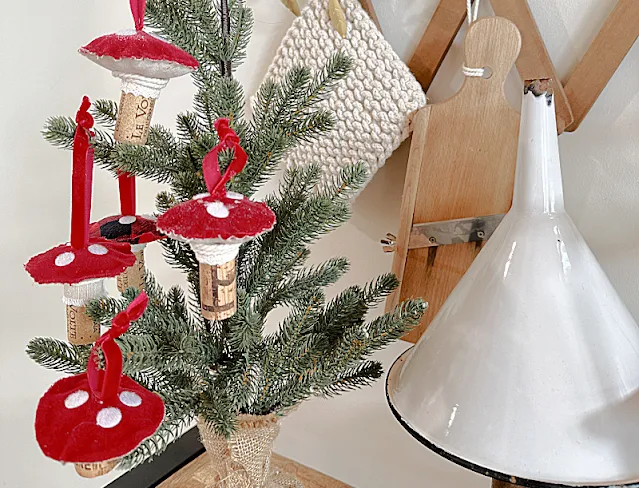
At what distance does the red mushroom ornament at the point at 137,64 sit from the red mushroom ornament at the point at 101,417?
0.16 m

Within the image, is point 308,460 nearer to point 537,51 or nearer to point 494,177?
point 494,177

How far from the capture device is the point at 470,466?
469 mm

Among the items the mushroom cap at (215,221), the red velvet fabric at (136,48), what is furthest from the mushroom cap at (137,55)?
the mushroom cap at (215,221)

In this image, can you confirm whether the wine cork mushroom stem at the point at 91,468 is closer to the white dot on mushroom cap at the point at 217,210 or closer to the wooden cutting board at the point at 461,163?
the white dot on mushroom cap at the point at 217,210

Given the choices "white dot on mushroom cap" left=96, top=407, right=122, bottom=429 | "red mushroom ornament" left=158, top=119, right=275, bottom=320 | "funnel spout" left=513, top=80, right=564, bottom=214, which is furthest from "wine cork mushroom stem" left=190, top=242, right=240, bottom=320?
"funnel spout" left=513, top=80, right=564, bottom=214

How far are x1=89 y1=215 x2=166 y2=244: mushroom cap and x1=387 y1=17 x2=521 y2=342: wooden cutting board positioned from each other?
0.30 meters

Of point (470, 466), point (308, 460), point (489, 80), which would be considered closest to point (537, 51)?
point (489, 80)

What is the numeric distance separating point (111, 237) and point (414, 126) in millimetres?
354

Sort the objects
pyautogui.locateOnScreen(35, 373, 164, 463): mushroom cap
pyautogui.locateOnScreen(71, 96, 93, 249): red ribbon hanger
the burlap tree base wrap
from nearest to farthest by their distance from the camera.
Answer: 1. pyautogui.locateOnScreen(35, 373, 164, 463): mushroom cap
2. pyautogui.locateOnScreen(71, 96, 93, 249): red ribbon hanger
3. the burlap tree base wrap

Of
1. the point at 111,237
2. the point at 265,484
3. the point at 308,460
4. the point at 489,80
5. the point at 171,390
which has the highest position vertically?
the point at 489,80

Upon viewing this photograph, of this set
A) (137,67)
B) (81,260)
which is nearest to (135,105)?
(137,67)

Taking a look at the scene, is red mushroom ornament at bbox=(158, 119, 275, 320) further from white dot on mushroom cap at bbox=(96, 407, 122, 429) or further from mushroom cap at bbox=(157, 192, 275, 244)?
white dot on mushroom cap at bbox=(96, 407, 122, 429)

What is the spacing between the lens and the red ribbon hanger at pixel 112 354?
1.35 ft

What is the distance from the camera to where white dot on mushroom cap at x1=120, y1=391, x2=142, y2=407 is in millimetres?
435
